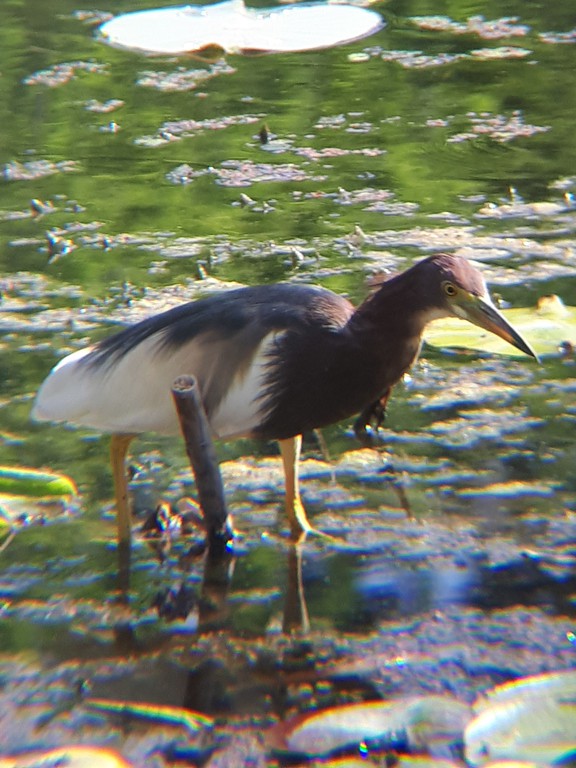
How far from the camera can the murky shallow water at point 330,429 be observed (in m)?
3.35

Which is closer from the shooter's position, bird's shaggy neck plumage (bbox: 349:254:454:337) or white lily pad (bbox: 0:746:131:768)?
Result: white lily pad (bbox: 0:746:131:768)

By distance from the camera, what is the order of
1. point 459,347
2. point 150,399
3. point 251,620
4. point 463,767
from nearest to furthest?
point 463,767, point 251,620, point 150,399, point 459,347

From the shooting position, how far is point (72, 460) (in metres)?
4.40

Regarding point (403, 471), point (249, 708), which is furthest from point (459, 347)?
point (249, 708)

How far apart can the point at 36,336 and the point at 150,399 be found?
1688mm

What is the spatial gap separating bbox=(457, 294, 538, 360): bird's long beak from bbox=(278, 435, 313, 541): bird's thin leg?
70 centimetres

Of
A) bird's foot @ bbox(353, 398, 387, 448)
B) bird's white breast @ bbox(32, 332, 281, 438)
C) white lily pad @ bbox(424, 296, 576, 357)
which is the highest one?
bird's white breast @ bbox(32, 332, 281, 438)

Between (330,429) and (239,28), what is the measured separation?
5.22 metres

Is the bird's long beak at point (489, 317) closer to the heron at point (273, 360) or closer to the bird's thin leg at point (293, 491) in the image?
the heron at point (273, 360)

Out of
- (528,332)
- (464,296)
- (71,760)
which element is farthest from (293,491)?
(71,760)

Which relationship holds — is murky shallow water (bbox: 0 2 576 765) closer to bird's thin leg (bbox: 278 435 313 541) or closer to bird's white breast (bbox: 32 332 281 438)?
bird's thin leg (bbox: 278 435 313 541)

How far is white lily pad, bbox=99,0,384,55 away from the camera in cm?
881

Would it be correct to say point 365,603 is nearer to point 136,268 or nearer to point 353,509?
point 353,509

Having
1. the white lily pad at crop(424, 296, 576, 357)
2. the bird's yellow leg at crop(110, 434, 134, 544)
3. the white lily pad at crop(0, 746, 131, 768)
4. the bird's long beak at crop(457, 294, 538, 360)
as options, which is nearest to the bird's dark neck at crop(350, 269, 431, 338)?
the bird's long beak at crop(457, 294, 538, 360)
